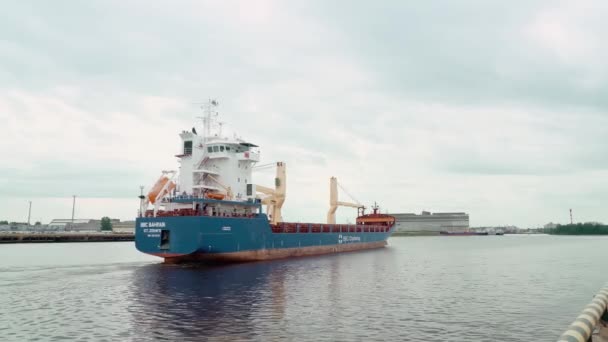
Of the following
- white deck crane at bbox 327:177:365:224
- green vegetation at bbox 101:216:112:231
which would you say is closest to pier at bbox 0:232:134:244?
white deck crane at bbox 327:177:365:224

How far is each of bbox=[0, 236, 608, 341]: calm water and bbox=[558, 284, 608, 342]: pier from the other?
4.25 m

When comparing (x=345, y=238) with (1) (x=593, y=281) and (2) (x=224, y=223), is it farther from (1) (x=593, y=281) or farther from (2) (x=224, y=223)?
(1) (x=593, y=281)

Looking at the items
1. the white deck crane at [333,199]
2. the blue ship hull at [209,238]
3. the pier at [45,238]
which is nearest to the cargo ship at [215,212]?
the blue ship hull at [209,238]

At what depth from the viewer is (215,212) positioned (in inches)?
1377

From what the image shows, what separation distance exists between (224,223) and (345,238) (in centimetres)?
2691

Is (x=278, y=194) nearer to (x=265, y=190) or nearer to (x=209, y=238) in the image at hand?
(x=265, y=190)

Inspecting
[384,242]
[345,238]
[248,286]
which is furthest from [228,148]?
[384,242]

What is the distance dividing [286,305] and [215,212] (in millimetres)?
18499

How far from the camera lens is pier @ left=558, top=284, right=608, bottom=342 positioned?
5285 millimetres

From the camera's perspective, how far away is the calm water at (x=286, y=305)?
13328mm

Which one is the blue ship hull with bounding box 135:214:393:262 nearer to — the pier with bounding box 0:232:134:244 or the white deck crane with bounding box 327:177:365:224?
the white deck crane with bounding box 327:177:365:224

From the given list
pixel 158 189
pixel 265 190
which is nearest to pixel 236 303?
pixel 158 189

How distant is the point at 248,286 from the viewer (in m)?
23.0

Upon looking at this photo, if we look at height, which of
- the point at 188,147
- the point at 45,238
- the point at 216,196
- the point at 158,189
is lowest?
the point at 45,238
